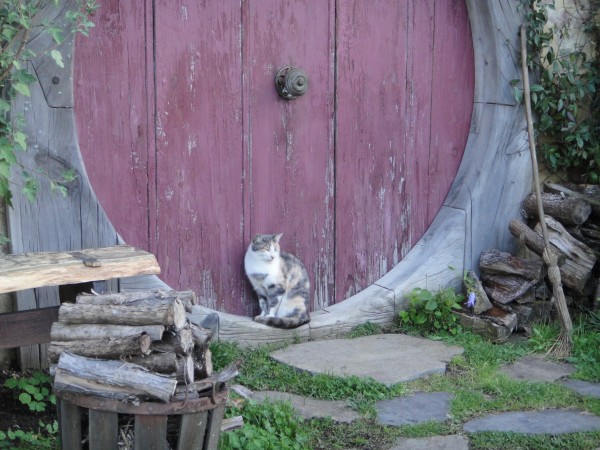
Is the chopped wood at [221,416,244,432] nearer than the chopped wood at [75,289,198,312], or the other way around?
the chopped wood at [75,289,198,312]

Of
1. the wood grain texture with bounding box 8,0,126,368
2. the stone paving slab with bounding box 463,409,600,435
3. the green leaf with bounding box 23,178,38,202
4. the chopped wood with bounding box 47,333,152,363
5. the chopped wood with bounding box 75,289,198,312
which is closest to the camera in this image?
the chopped wood with bounding box 47,333,152,363

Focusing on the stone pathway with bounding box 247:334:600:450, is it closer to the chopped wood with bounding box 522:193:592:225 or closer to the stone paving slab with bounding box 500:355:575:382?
the stone paving slab with bounding box 500:355:575:382

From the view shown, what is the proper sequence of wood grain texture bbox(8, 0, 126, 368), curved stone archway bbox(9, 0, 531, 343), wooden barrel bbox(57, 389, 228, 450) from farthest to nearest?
curved stone archway bbox(9, 0, 531, 343), wood grain texture bbox(8, 0, 126, 368), wooden barrel bbox(57, 389, 228, 450)

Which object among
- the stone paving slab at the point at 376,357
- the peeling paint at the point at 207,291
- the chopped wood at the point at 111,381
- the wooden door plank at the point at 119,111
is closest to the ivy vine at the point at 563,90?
the stone paving slab at the point at 376,357

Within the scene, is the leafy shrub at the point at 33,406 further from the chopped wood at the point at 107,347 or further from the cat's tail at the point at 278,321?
the cat's tail at the point at 278,321

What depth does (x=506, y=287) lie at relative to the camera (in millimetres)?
4984

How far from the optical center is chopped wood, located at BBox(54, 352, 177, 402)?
2.72 metres

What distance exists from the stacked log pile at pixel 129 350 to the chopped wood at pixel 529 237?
2.81 meters

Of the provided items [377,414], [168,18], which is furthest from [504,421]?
[168,18]

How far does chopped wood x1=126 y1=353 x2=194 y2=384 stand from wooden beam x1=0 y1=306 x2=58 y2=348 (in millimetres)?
712

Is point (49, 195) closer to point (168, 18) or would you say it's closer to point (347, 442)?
point (168, 18)

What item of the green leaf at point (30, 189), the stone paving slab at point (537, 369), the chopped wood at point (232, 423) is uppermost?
the green leaf at point (30, 189)

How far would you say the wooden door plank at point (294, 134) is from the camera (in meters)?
4.55

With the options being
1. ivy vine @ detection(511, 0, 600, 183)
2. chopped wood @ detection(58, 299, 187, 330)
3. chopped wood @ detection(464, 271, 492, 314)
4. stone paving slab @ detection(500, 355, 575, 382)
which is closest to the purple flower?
chopped wood @ detection(464, 271, 492, 314)
